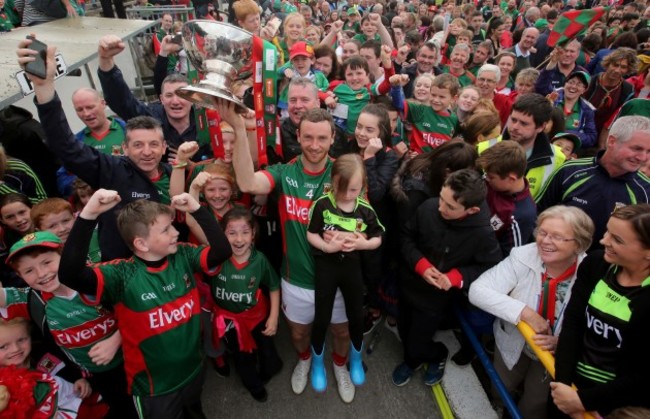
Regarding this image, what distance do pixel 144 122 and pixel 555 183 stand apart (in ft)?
10.6

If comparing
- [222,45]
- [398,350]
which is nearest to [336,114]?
[222,45]

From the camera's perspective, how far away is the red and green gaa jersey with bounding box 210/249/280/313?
105 inches

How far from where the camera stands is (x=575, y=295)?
2.03 meters

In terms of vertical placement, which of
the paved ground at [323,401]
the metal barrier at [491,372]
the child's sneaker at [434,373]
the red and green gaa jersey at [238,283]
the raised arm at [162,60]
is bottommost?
the paved ground at [323,401]

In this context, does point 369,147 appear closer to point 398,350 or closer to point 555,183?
point 555,183

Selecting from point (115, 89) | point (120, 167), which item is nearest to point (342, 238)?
point (120, 167)

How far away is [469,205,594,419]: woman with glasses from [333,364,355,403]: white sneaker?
44.9 inches

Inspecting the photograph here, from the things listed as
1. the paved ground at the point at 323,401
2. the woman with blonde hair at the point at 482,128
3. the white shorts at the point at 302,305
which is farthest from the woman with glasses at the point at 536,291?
the woman with blonde hair at the point at 482,128

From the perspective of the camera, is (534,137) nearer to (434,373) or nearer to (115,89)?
(434,373)

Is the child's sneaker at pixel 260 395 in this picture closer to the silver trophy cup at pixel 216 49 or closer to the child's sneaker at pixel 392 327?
the child's sneaker at pixel 392 327

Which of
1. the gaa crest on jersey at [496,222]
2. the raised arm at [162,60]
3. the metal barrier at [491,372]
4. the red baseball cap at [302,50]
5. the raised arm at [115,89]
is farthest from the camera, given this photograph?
the red baseball cap at [302,50]

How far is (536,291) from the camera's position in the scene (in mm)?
2334

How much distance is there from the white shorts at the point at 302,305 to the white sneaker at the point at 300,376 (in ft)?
1.46

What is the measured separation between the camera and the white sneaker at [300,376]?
298cm
